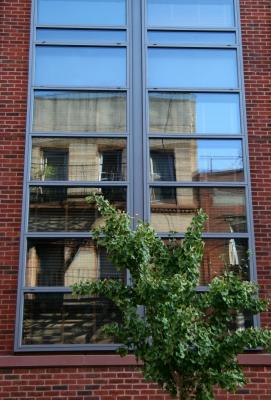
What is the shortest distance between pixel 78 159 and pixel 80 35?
2.21m

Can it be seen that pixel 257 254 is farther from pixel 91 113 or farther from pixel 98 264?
pixel 91 113

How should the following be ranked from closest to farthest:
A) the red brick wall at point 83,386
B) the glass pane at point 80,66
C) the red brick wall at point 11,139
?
the red brick wall at point 83,386
the red brick wall at point 11,139
the glass pane at point 80,66

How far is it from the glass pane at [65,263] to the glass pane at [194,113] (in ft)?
7.30

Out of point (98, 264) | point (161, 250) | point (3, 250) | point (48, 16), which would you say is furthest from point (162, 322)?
point (48, 16)

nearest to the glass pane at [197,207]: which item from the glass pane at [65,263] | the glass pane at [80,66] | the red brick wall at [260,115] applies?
the red brick wall at [260,115]

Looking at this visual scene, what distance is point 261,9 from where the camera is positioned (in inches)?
417

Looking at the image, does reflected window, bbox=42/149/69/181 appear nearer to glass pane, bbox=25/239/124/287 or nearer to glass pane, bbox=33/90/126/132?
glass pane, bbox=33/90/126/132

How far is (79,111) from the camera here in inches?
390

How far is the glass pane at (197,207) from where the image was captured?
9.44 m

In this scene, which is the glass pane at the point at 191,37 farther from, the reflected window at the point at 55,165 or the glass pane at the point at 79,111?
the reflected window at the point at 55,165

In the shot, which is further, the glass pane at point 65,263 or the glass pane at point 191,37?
the glass pane at point 191,37

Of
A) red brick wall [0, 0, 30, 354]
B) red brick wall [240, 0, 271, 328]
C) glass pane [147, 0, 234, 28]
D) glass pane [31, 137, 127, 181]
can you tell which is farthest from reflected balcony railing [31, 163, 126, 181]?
glass pane [147, 0, 234, 28]

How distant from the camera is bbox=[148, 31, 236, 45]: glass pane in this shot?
10328mm

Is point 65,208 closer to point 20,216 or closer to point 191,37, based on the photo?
point 20,216
